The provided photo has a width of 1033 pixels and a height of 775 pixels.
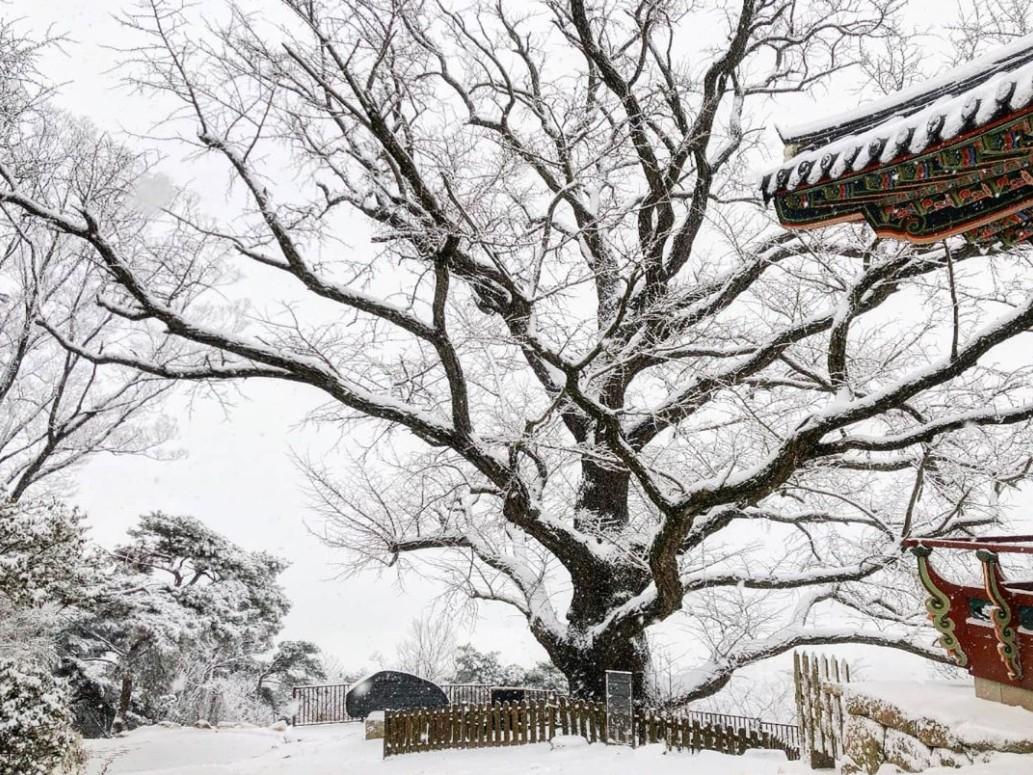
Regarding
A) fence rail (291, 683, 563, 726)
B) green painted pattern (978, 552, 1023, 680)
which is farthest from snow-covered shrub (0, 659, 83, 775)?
fence rail (291, 683, 563, 726)

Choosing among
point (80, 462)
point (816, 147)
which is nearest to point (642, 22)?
point (816, 147)

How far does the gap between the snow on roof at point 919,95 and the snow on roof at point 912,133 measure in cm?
6

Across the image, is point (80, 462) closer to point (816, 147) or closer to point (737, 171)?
point (737, 171)

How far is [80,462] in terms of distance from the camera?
16641mm

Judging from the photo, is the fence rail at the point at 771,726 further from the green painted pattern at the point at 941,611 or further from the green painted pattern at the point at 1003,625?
the green painted pattern at the point at 1003,625

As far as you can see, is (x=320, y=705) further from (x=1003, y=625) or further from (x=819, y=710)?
(x=1003, y=625)

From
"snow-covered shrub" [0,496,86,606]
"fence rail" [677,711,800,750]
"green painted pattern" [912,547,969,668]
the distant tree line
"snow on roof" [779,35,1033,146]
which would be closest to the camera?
"snow on roof" [779,35,1033,146]

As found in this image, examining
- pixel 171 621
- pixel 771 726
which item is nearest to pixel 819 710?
A: pixel 771 726

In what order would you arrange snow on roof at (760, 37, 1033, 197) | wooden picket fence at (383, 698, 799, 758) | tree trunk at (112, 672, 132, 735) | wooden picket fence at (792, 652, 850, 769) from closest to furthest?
snow on roof at (760, 37, 1033, 197) → wooden picket fence at (792, 652, 850, 769) → wooden picket fence at (383, 698, 799, 758) → tree trunk at (112, 672, 132, 735)

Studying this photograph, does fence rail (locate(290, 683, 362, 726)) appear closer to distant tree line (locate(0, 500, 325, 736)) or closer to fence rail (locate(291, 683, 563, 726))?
fence rail (locate(291, 683, 563, 726))

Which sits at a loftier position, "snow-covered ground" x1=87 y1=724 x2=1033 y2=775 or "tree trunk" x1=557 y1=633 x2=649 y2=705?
"tree trunk" x1=557 y1=633 x2=649 y2=705

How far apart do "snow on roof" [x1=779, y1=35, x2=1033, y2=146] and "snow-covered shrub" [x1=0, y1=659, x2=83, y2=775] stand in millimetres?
9611

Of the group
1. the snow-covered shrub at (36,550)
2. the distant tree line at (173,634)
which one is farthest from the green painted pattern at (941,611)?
the distant tree line at (173,634)

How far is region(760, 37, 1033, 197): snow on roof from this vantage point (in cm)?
288
